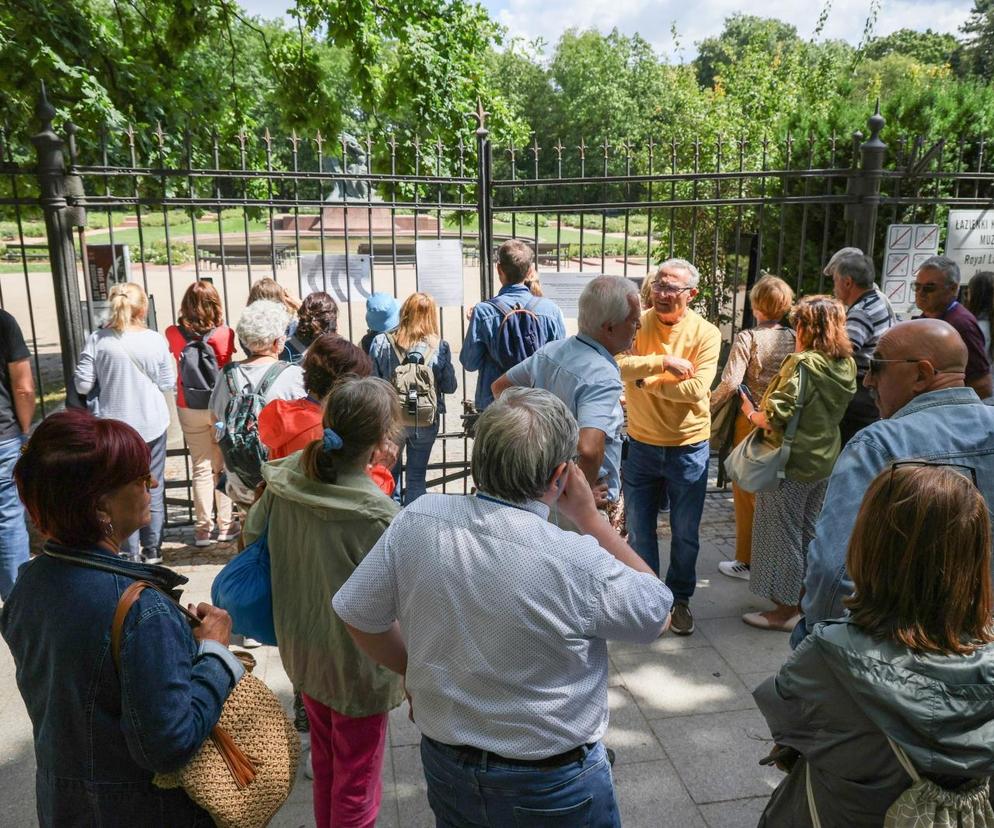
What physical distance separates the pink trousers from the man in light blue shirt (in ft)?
3.74

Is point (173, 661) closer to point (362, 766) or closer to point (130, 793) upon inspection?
point (130, 793)

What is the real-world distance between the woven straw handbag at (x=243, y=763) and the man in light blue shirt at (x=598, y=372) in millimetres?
1434

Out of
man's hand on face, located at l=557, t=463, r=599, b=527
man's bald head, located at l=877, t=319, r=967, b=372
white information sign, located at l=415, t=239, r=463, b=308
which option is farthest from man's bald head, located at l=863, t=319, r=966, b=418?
white information sign, located at l=415, t=239, r=463, b=308

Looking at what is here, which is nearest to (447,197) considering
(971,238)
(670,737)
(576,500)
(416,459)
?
(971,238)

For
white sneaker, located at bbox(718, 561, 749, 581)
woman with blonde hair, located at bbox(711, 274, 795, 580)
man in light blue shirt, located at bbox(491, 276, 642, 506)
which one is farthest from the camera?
white sneaker, located at bbox(718, 561, 749, 581)

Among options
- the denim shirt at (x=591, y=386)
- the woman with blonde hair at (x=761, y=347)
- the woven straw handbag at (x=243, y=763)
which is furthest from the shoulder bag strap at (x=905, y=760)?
the woman with blonde hair at (x=761, y=347)

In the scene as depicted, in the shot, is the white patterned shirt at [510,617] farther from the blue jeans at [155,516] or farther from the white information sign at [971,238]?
the white information sign at [971,238]

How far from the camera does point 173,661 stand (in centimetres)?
173

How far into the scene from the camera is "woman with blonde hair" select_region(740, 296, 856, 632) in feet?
12.8

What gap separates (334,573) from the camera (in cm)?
239

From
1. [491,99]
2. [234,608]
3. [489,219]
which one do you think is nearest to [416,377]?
[489,219]

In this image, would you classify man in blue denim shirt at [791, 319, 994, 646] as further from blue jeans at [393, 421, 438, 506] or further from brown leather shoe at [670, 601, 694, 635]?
blue jeans at [393, 421, 438, 506]

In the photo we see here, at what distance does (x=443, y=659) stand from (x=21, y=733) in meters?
2.70

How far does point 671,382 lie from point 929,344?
163cm
